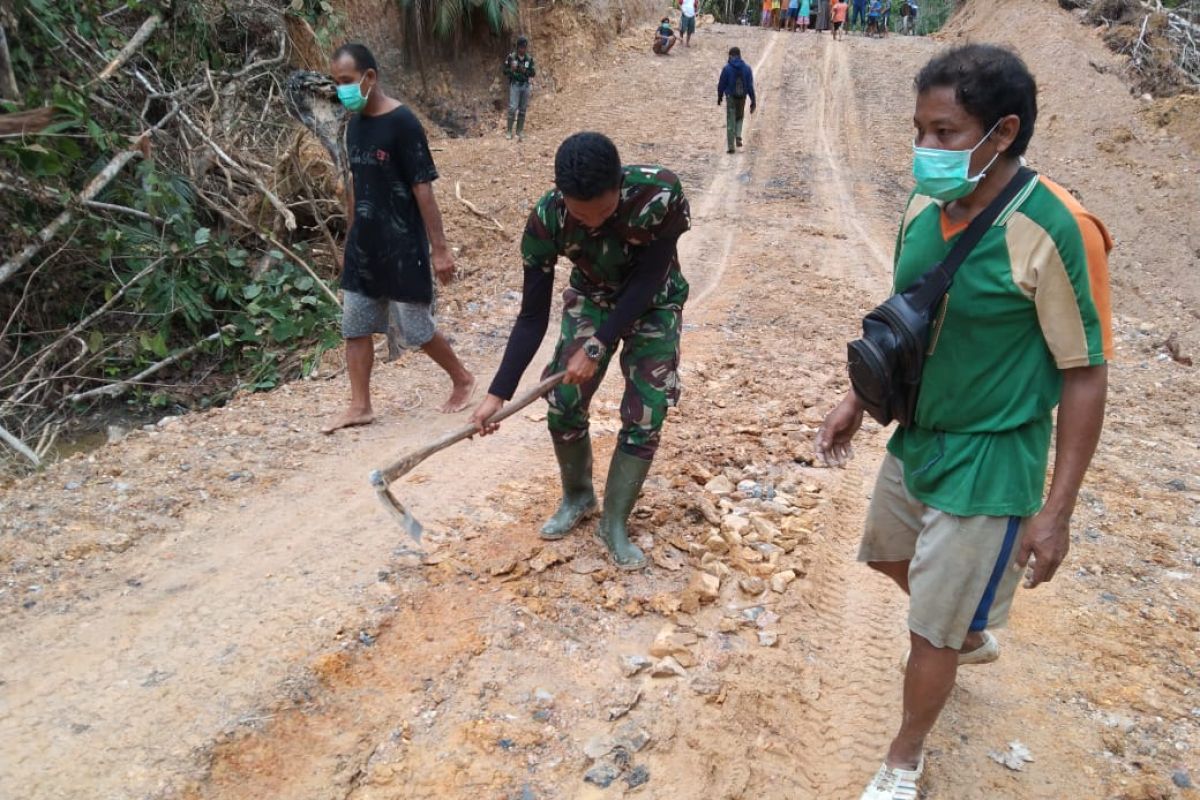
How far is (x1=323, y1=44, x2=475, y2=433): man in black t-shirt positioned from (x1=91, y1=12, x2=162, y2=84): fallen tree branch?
11.9ft

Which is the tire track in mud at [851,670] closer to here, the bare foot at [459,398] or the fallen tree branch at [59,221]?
the bare foot at [459,398]

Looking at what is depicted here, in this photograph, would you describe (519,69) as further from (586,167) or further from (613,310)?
(586,167)

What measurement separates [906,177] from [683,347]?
7.59 m

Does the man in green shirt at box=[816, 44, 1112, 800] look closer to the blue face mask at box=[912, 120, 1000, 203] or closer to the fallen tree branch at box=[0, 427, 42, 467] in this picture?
the blue face mask at box=[912, 120, 1000, 203]

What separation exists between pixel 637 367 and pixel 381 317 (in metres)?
1.97

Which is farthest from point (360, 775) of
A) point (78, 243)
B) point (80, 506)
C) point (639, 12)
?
point (639, 12)

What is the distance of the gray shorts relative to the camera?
4.25 meters

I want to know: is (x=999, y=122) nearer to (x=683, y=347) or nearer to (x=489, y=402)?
(x=489, y=402)

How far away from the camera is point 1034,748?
7.84 ft

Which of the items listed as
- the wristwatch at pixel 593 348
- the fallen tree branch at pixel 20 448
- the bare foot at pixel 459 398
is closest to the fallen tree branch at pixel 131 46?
the fallen tree branch at pixel 20 448

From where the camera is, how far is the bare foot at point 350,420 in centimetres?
438

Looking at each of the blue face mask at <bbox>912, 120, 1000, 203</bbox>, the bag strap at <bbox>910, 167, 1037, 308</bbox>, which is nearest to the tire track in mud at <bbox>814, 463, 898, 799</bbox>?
the bag strap at <bbox>910, 167, 1037, 308</bbox>

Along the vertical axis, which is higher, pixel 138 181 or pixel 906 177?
pixel 138 181

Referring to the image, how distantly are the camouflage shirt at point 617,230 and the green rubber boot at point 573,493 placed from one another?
659mm
